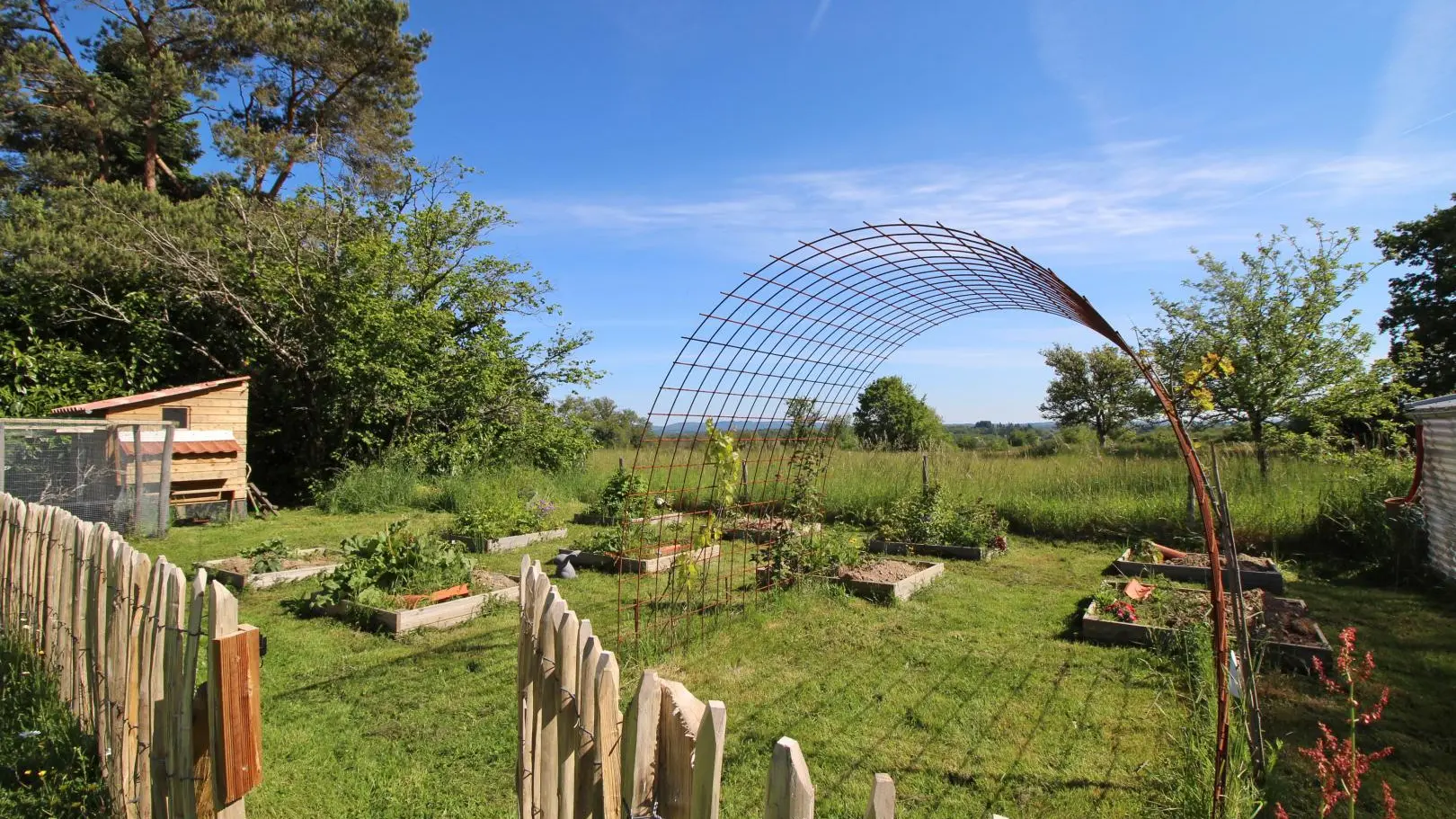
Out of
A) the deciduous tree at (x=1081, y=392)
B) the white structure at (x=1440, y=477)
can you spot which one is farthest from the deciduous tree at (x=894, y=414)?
the white structure at (x=1440, y=477)

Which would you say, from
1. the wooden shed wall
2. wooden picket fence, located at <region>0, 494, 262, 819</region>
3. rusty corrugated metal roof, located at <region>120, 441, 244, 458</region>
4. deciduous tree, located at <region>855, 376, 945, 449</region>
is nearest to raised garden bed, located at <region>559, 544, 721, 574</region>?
wooden picket fence, located at <region>0, 494, 262, 819</region>

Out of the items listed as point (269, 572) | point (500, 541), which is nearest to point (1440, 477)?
point (500, 541)

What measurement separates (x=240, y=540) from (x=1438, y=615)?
12.1 metres

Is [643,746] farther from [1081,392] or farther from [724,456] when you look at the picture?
[1081,392]

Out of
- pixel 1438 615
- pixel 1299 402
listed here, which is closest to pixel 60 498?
pixel 1438 615

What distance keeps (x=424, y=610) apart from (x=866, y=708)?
3.36m

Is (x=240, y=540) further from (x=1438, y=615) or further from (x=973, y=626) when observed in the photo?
(x=1438, y=615)

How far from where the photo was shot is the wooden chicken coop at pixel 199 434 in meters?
9.06

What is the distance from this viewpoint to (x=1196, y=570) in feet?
22.7

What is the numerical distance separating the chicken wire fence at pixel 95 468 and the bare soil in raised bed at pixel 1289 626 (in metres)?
10.7

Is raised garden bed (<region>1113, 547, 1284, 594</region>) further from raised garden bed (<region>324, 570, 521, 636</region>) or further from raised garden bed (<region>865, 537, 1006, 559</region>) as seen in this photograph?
raised garden bed (<region>324, 570, 521, 636</region>)

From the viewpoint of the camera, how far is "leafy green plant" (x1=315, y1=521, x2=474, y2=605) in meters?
5.48

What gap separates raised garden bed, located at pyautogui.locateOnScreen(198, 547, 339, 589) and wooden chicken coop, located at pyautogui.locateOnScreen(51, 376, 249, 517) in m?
2.91

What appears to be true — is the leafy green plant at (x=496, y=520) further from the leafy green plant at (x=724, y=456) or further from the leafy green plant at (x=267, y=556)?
the leafy green plant at (x=724, y=456)
